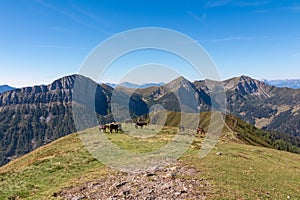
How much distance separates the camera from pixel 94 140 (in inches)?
Result: 1742

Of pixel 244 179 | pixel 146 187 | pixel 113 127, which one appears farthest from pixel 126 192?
pixel 113 127

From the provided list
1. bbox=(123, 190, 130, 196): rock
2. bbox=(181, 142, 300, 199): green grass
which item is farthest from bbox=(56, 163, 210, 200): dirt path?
bbox=(181, 142, 300, 199): green grass

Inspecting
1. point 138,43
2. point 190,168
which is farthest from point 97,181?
point 138,43

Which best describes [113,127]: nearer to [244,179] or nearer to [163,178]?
[163,178]

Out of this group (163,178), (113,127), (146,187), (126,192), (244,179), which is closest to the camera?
(126,192)

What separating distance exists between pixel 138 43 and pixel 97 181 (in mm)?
13757

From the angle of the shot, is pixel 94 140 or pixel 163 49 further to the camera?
pixel 94 140

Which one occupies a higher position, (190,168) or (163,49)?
(163,49)

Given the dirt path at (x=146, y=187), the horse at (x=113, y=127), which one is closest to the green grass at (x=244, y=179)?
the dirt path at (x=146, y=187)

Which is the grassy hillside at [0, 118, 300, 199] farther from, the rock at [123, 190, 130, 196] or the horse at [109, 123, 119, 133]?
the horse at [109, 123, 119, 133]

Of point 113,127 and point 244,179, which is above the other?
point 113,127

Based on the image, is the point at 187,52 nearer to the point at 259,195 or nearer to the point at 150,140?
the point at 259,195

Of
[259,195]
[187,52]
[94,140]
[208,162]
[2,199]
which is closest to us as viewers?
[259,195]

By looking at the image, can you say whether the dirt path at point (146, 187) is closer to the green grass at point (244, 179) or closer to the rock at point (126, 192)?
the rock at point (126, 192)
